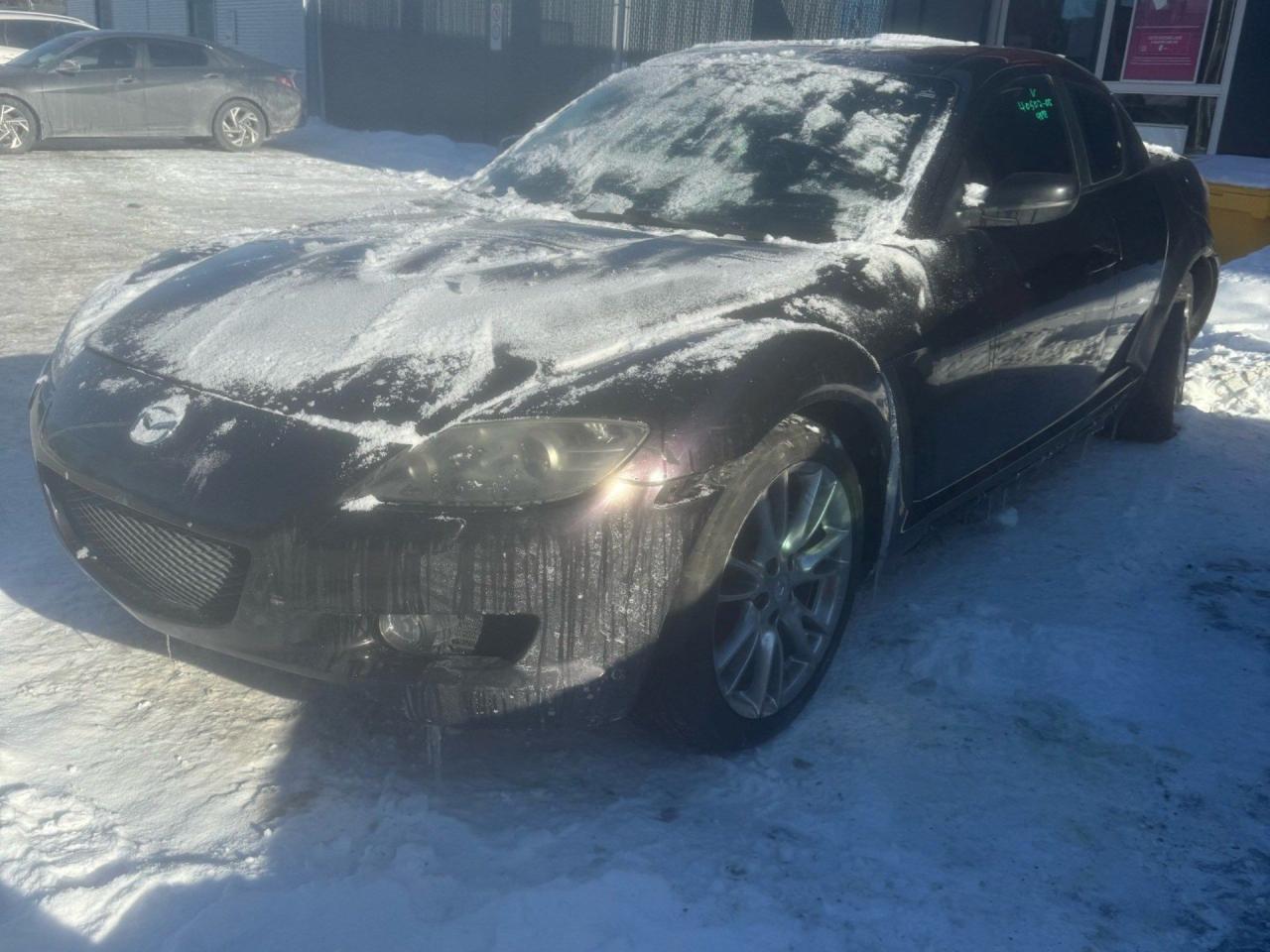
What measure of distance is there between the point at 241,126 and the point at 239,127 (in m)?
0.03

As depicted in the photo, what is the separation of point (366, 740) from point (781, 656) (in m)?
1.01

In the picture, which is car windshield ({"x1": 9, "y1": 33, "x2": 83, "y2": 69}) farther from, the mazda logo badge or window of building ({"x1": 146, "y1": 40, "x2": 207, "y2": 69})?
the mazda logo badge

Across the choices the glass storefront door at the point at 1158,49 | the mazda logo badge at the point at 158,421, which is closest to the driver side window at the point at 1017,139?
the mazda logo badge at the point at 158,421

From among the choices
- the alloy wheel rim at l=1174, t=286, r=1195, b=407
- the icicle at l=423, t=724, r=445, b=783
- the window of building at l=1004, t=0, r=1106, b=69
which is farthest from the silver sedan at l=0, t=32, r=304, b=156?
the icicle at l=423, t=724, r=445, b=783

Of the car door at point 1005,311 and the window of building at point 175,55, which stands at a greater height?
the car door at point 1005,311

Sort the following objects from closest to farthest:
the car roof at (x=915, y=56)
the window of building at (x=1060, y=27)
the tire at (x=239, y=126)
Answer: the car roof at (x=915, y=56), the window of building at (x=1060, y=27), the tire at (x=239, y=126)

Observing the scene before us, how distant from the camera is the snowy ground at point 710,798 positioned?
2371 mm

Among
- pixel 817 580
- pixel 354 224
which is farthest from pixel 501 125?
pixel 817 580

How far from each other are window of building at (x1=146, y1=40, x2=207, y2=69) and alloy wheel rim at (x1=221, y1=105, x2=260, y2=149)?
67cm

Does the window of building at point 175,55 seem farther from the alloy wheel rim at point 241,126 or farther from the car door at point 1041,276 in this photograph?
the car door at point 1041,276

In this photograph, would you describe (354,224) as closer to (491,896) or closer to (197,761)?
(197,761)

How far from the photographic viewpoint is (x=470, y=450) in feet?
8.21

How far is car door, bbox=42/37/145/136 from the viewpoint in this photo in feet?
46.9

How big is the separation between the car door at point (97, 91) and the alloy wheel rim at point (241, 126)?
1064 mm
